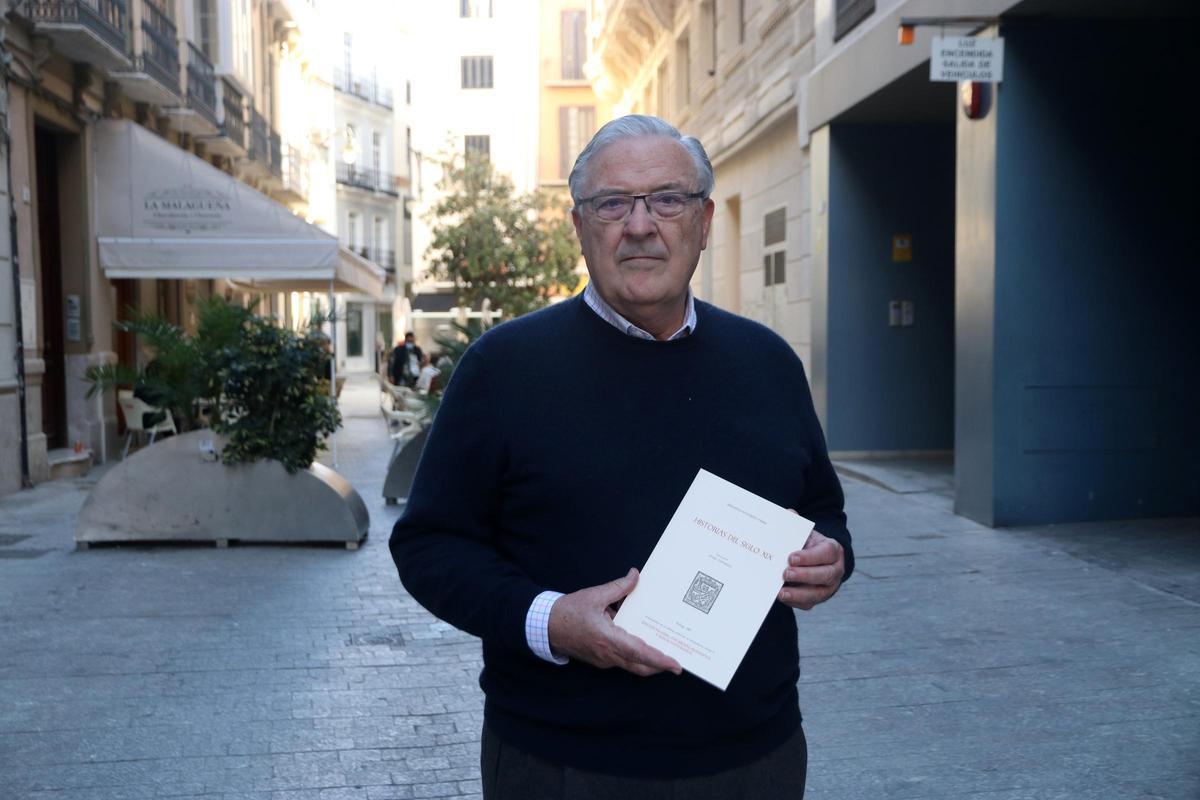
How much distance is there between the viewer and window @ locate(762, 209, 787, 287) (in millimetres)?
15797

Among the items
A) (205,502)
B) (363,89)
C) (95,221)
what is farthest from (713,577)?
(363,89)

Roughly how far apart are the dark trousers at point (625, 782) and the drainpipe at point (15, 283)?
37.6ft

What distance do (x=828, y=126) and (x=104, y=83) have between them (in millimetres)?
9105

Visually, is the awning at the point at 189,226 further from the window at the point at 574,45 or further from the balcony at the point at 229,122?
the window at the point at 574,45

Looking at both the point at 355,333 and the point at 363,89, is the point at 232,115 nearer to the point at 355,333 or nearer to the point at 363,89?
the point at 363,89

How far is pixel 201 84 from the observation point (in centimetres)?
2047

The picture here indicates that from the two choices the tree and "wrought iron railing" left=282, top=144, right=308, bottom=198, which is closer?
"wrought iron railing" left=282, top=144, right=308, bottom=198

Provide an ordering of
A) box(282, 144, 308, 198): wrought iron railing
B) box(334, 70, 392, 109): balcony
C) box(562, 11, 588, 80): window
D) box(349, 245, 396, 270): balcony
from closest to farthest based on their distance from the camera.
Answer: box(282, 144, 308, 198): wrought iron railing
box(562, 11, 588, 80): window
box(334, 70, 392, 109): balcony
box(349, 245, 396, 270): balcony

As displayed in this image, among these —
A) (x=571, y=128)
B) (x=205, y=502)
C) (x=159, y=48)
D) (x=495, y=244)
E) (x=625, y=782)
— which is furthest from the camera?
(x=571, y=128)

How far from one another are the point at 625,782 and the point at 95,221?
49.2ft

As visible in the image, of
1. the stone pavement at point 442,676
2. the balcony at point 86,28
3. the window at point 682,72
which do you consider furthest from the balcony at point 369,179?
the stone pavement at point 442,676

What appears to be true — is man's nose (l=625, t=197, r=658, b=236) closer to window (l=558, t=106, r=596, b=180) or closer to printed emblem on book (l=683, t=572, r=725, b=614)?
printed emblem on book (l=683, t=572, r=725, b=614)

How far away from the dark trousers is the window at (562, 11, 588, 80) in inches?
1706

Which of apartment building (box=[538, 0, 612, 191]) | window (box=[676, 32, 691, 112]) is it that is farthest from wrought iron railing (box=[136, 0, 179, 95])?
apartment building (box=[538, 0, 612, 191])
